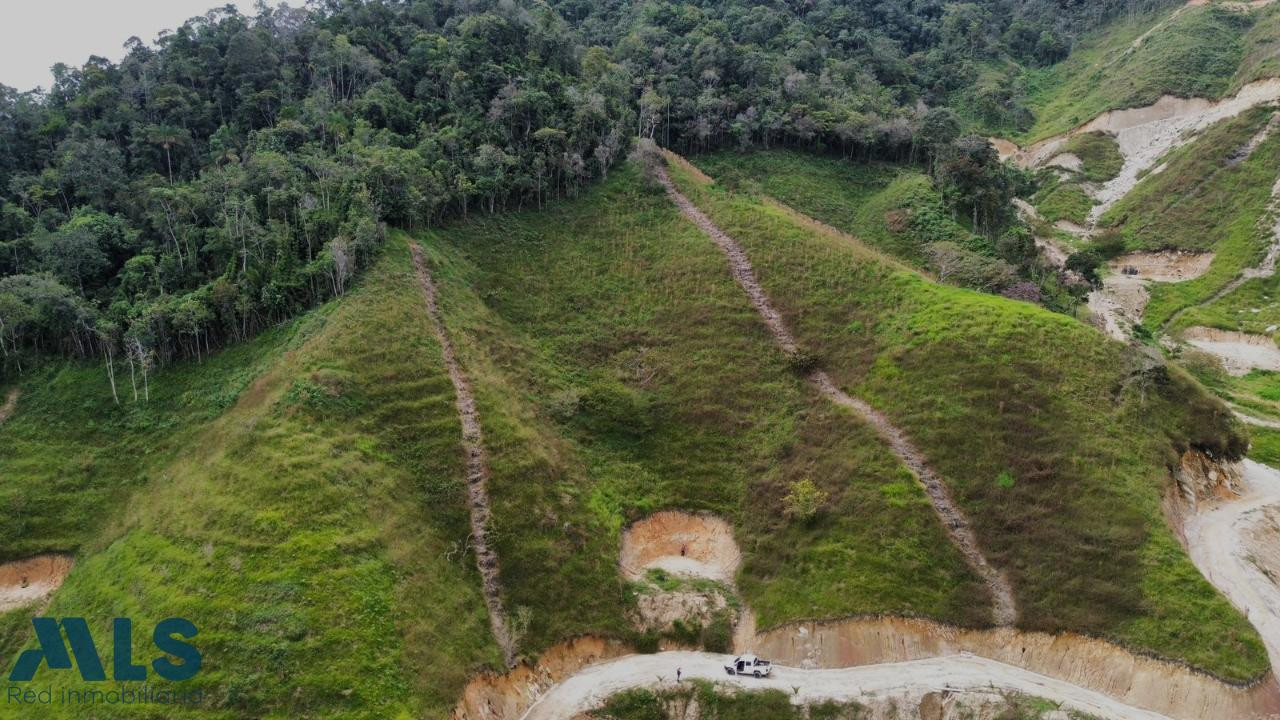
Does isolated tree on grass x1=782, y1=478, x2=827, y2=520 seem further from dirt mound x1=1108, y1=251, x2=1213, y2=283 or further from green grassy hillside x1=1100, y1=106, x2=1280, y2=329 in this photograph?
dirt mound x1=1108, y1=251, x2=1213, y2=283

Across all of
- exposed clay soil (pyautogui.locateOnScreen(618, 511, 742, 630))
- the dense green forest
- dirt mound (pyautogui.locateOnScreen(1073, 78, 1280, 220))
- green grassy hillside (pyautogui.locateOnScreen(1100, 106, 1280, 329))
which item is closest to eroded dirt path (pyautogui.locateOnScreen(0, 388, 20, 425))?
the dense green forest

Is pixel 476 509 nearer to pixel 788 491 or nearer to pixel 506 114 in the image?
pixel 788 491

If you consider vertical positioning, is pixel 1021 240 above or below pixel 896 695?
above

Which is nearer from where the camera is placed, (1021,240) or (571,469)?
(571,469)

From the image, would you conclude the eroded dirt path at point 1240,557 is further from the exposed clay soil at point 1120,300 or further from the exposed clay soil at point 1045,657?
the exposed clay soil at point 1120,300

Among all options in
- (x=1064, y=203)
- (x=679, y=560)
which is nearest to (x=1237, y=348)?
(x=1064, y=203)

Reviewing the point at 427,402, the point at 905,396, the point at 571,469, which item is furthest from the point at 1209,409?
the point at 427,402

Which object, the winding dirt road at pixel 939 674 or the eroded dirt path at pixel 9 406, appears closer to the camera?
the winding dirt road at pixel 939 674

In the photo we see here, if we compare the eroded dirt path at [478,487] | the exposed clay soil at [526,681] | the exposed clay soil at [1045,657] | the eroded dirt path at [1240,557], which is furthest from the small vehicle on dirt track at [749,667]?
the eroded dirt path at [1240,557]

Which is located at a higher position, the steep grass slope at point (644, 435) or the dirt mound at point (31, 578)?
the steep grass slope at point (644, 435)
